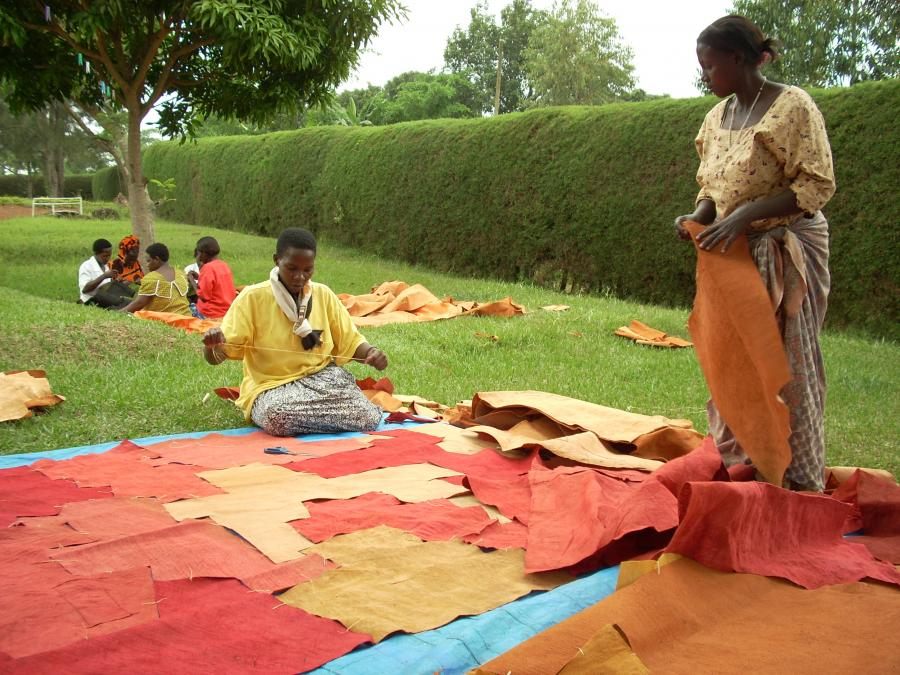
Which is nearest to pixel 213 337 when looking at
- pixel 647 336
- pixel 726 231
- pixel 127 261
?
pixel 726 231

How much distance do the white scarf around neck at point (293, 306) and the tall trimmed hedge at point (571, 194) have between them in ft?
22.3

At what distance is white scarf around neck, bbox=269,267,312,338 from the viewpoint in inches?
191

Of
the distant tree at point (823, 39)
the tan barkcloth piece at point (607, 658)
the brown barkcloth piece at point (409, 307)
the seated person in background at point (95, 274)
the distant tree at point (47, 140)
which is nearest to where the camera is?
the tan barkcloth piece at point (607, 658)

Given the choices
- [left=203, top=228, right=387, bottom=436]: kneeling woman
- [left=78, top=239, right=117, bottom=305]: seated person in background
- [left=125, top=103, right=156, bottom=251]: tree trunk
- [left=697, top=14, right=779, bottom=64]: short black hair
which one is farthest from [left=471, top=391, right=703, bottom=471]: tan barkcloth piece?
[left=125, top=103, right=156, bottom=251]: tree trunk

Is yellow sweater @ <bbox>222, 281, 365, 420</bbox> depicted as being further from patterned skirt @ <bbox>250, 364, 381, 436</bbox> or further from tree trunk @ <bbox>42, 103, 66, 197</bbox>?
tree trunk @ <bbox>42, 103, 66, 197</bbox>

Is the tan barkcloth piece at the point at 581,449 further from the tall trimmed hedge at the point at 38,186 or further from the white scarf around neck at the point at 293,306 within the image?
the tall trimmed hedge at the point at 38,186

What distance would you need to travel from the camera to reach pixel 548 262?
522 inches

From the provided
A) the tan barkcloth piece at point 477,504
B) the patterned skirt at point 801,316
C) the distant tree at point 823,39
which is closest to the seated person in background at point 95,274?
the tan barkcloth piece at point 477,504

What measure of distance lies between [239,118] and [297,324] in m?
8.22

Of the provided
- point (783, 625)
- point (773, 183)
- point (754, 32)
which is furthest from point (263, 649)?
point (754, 32)

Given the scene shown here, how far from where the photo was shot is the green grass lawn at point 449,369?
511 centimetres

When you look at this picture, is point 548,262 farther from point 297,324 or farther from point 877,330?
point 297,324

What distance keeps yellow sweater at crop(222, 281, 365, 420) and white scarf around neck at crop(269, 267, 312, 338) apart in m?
0.05

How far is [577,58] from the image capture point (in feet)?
127
